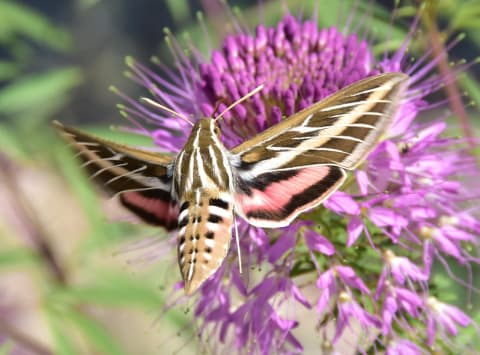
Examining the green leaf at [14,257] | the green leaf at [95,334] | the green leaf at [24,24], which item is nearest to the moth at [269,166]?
the green leaf at [95,334]

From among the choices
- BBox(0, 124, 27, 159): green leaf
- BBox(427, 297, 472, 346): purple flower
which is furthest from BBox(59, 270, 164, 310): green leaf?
BBox(427, 297, 472, 346): purple flower

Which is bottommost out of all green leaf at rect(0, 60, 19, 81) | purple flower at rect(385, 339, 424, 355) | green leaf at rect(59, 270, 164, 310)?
purple flower at rect(385, 339, 424, 355)

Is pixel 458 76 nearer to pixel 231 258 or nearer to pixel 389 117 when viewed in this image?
pixel 389 117

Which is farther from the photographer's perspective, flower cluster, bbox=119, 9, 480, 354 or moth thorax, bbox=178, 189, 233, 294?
flower cluster, bbox=119, 9, 480, 354

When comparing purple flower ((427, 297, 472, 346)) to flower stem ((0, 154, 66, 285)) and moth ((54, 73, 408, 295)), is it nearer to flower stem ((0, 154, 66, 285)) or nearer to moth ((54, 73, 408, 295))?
moth ((54, 73, 408, 295))

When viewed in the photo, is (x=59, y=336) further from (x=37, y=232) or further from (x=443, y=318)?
(x=443, y=318)

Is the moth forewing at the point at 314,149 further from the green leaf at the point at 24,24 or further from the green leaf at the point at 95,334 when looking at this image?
the green leaf at the point at 24,24

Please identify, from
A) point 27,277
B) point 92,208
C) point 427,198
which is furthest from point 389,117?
point 27,277
